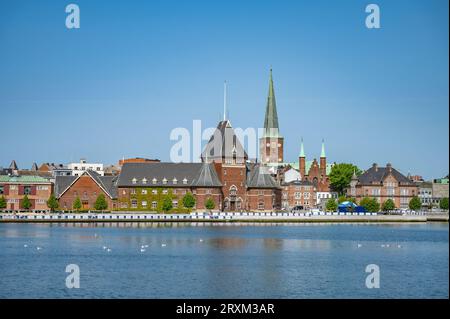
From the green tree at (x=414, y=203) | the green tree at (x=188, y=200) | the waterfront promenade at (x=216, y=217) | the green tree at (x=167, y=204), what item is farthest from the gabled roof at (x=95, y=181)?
the green tree at (x=414, y=203)

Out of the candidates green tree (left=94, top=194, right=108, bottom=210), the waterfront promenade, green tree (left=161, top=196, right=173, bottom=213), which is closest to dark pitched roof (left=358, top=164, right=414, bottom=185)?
the waterfront promenade

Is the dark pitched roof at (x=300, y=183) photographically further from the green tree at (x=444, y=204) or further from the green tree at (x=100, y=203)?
the green tree at (x=100, y=203)

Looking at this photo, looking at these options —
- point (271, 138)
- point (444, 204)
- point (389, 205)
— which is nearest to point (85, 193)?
point (389, 205)

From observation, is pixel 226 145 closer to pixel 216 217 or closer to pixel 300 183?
pixel 216 217

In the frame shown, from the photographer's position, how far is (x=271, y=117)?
152 metres

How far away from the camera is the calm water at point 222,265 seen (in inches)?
1615

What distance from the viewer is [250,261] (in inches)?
2095

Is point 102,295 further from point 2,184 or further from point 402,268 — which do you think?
point 2,184

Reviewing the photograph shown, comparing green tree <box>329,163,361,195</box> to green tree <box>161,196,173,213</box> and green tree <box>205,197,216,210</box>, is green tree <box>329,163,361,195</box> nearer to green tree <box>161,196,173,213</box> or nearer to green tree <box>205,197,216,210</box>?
green tree <box>205,197,216,210</box>

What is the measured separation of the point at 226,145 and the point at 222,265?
6365cm
